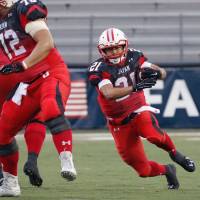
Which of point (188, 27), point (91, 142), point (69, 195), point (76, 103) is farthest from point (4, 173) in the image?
point (188, 27)

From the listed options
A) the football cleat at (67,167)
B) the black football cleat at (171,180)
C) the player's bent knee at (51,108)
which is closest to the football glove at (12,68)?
the player's bent knee at (51,108)

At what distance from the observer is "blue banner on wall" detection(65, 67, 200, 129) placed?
44.9 feet

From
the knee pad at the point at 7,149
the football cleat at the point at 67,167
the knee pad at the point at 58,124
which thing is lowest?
the knee pad at the point at 7,149

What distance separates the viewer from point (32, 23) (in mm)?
5652

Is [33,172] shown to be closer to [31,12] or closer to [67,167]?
[67,167]

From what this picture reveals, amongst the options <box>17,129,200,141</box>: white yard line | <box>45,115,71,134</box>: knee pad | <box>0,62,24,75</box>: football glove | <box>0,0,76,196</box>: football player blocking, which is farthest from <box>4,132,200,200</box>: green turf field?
<box>17,129,200,141</box>: white yard line

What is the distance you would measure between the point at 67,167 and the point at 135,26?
37.6ft

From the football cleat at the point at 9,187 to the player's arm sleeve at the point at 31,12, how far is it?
1.21 meters

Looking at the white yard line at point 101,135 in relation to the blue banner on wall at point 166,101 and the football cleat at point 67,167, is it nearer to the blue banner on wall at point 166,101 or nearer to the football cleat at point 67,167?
the blue banner on wall at point 166,101

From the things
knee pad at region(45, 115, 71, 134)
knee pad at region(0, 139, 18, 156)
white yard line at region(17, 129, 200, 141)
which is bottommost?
white yard line at region(17, 129, 200, 141)

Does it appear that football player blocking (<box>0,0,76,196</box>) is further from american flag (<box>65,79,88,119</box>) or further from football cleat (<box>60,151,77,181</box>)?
american flag (<box>65,79,88,119</box>)

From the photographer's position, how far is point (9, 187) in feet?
19.6

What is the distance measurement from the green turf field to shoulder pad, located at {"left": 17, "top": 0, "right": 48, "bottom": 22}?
1393 mm

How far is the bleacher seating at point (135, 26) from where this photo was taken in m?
16.2
